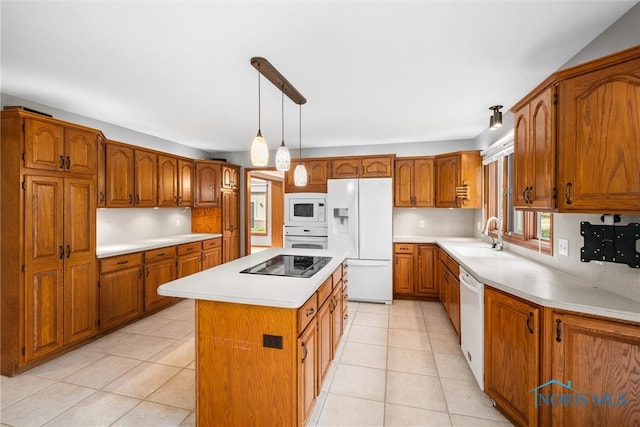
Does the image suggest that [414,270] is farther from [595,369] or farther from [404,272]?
[595,369]

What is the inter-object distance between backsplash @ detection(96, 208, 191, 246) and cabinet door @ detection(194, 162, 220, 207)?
48 cm

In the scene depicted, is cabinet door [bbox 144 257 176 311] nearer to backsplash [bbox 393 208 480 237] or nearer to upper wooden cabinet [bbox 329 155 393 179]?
upper wooden cabinet [bbox 329 155 393 179]

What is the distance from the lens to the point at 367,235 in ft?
13.5

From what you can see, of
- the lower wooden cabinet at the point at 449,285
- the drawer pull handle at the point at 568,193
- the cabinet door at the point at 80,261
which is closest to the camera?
the drawer pull handle at the point at 568,193

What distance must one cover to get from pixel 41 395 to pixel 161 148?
3366 millimetres

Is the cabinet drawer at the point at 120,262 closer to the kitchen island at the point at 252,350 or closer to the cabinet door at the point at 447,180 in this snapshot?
the kitchen island at the point at 252,350

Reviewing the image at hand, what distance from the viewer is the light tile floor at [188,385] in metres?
1.90

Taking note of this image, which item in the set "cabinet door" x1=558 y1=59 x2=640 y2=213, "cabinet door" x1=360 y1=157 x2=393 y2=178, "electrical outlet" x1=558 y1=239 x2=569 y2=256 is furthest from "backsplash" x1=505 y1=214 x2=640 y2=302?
"cabinet door" x1=360 y1=157 x2=393 y2=178

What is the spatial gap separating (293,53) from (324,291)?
1722mm

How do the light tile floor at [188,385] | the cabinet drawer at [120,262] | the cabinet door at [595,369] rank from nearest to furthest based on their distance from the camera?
the cabinet door at [595,369], the light tile floor at [188,385], the cabinet drawer at [120,262]

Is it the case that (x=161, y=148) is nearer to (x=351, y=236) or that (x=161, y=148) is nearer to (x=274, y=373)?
(x=351, y=236)

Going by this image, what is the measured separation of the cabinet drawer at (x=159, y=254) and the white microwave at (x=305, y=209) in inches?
65.0

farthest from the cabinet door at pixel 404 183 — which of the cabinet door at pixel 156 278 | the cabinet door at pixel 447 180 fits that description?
the cabinet door at pixel 156 278

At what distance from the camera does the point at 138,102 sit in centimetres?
293
